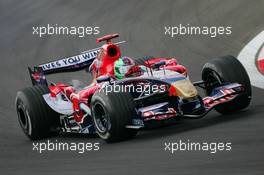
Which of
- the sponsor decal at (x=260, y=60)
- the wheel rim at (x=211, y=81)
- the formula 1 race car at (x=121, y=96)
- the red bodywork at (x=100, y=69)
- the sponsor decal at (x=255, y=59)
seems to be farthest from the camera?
the sponsor decal at (x=260, y=60)

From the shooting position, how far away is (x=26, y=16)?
96.3ft

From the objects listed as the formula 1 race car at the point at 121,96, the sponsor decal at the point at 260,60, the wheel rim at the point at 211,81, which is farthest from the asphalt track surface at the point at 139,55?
the sponsor decal at the point at 260,60

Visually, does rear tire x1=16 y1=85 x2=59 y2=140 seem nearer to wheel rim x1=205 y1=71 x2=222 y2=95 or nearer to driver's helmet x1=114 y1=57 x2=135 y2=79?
driver's helmet x1=114 y1=57 x2=135 y2=79

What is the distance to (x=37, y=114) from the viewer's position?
60.2 ft

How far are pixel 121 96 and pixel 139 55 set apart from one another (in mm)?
8923

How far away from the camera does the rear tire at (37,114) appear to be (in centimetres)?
1834

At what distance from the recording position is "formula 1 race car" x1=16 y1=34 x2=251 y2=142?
53.5 feet

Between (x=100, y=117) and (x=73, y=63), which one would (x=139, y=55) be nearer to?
(x=73, y=63)

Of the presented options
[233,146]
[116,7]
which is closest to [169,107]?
[233,146]

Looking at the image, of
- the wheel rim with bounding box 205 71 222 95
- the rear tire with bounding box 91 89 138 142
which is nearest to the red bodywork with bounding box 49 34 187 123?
the wheel rim with bounding box 205 71 222 95

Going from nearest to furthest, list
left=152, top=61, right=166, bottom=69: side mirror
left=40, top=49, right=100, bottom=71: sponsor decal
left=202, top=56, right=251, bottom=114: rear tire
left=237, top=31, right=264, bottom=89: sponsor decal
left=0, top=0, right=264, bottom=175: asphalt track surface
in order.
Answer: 1. left=0, top=0, right=264, bottom=175: asphalt track surface
2. left=202, top=56, right=251, bottom=114: rear tire
3. left=152, top=61, right=166, bottom=69: side mirror
4. left=40, top=49, right=100, bottom=71: sponsor decal
5. left=237, top=31, right=264, bottom=89: sponsor decal

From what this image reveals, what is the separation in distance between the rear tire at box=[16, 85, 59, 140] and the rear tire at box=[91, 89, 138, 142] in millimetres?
2128

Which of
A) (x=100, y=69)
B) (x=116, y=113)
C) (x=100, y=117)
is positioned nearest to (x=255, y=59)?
(x=100, y=69)

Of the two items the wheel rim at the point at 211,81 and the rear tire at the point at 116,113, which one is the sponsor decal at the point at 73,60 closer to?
the wheel rim at the point at 211,81
